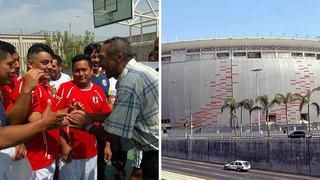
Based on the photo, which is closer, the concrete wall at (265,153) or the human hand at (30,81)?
the human hand at (30,81)

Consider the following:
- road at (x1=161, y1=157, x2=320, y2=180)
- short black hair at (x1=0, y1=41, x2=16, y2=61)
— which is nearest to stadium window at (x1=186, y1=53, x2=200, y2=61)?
road at (x1=161, y1=157, x2=320, y2=180)

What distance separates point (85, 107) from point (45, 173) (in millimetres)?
288

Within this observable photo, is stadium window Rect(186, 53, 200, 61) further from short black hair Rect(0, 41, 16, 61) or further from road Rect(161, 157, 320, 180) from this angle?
short black hair Rect(0, 41, 16, 61)

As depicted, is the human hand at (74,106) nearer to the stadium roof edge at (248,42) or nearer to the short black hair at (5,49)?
the short black hair at (5,49)

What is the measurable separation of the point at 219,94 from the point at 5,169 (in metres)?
13.9

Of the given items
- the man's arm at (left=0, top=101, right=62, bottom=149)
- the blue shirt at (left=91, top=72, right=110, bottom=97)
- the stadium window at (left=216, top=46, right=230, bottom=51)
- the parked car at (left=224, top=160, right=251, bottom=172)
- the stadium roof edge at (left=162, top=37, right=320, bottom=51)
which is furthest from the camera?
the stadium window at (left=216, top=46, right=230, bottom=51)

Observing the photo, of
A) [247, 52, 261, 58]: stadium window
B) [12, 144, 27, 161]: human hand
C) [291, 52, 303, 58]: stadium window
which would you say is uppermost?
[291, 52, 303, 58]: stadium window

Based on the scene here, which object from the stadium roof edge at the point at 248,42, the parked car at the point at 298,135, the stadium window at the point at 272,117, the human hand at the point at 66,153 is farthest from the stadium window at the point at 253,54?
the human hand at the point at 66,153

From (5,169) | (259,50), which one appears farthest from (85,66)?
(259,50)

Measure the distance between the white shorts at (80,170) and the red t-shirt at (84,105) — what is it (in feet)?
0.07

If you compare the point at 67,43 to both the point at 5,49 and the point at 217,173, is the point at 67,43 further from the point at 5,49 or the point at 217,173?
the point at 217,173

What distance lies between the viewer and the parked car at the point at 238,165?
6848mm

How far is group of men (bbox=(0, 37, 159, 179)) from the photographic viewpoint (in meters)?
1.61

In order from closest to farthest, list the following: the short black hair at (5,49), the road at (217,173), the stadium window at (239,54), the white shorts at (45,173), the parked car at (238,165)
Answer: the short black hair at (5,49), the white shorts at (45,173), the road at (217,173), the parked car at (238,165), the stadium window at (239,54)
